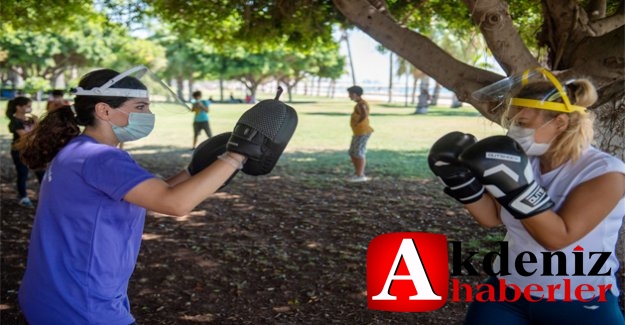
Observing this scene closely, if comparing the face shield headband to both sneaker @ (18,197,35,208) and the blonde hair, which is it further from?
sneaker @ (18,197,35,208)

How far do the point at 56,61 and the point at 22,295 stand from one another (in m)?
49.0

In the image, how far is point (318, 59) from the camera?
A: 5131 centimetres

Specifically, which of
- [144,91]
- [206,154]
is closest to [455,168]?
[206,154]

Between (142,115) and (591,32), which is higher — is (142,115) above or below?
below

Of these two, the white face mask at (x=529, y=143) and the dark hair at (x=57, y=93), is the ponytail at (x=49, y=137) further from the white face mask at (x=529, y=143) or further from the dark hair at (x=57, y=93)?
the dark hair at (x=57, y=93)

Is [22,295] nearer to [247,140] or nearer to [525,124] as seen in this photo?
[247,140]

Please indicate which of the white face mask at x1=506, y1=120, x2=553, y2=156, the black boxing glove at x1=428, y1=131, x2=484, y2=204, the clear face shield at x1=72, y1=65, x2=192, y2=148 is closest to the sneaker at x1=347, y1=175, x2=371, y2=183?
the clear face shield at x1=72, y1=65, x2=192, y2=148

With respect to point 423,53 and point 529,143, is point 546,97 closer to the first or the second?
point 529,143

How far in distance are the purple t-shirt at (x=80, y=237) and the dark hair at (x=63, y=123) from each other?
0.36 feet

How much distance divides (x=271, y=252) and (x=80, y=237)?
3932mm

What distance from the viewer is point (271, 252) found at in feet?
19.5

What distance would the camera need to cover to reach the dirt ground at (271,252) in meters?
4.39

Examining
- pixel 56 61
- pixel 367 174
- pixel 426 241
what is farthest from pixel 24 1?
pixel 56 61

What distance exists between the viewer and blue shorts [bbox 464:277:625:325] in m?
2.24
